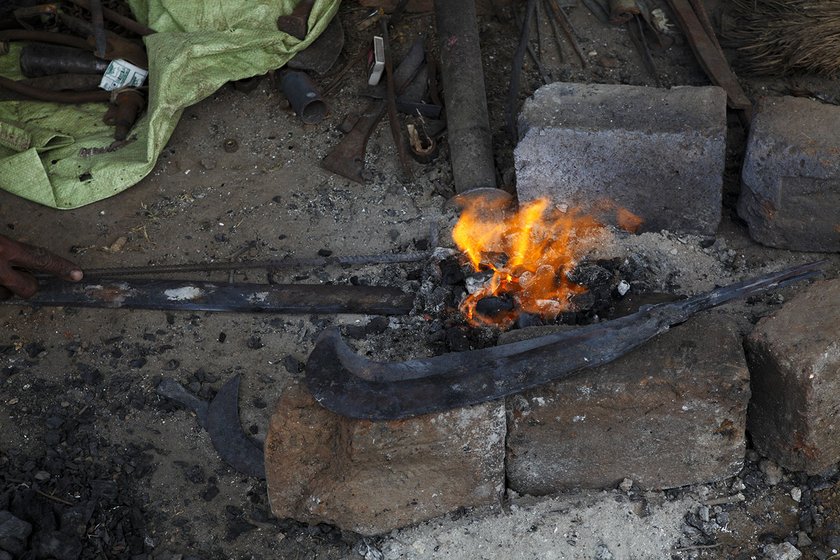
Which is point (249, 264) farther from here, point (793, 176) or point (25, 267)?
point (793, 176)

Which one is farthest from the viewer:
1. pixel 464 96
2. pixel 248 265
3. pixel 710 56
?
pixel 710 56

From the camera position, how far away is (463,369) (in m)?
3.93

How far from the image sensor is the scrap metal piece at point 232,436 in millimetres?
4371

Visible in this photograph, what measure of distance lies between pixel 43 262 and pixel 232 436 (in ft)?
4.61

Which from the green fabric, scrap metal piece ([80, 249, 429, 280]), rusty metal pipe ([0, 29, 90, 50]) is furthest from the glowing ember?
rusty metal pipe ([0, 29, 90, 50])

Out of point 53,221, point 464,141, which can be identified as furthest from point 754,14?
point 53,221

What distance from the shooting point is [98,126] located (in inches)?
227

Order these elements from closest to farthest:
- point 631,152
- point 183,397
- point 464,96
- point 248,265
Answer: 1. point 183,397
2. point 631,152
3. point 248,265
4. point 464,96

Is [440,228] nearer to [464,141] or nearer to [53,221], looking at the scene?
[464,141]

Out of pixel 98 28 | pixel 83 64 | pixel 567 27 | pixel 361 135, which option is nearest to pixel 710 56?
pixel 567 27

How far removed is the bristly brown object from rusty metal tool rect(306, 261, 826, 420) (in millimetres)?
2382

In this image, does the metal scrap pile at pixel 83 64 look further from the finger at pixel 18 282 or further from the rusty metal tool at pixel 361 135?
the rusty metal tool at pixel 361 135

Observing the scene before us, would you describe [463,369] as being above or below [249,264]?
above

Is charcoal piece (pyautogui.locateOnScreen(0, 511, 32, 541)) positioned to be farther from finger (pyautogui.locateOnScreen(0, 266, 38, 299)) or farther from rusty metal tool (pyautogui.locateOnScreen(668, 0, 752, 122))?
rusty metal tool (pyautogui.locateOnScreen(668, 0, 752, 122))
